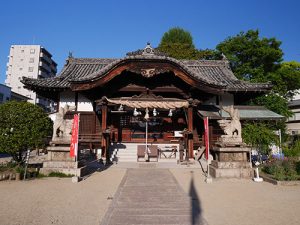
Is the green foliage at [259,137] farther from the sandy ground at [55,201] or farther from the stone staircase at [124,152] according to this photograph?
the sandy ground at [55,201]

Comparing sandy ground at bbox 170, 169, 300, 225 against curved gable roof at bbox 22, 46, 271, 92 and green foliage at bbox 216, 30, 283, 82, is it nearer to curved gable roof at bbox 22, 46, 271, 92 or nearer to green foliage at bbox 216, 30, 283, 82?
curved gable roof at bbox 22, 46, 271, 92

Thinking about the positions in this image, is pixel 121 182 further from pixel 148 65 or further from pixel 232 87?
pixel 232 87

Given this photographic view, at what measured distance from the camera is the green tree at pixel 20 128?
9383mm

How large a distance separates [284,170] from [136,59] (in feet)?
33.7

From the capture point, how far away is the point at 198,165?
13.3 m

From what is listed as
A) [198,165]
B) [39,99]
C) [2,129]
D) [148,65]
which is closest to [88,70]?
[148,65]

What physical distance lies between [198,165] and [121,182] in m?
6.07

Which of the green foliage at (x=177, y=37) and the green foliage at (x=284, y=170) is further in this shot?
the green foliage at (x=177, y=37)

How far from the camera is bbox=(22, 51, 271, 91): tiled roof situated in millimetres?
14375

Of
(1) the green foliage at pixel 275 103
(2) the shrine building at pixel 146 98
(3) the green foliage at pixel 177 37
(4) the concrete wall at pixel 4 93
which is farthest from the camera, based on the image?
(3) the green foliage at pixel 177 37

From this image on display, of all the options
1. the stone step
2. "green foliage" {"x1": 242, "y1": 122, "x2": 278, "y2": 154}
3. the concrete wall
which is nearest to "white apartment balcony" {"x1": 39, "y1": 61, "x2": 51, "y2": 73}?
the concrete wall

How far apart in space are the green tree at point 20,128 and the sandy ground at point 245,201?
668 cm

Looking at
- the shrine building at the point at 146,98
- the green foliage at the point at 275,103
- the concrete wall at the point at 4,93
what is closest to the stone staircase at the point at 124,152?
the shrine building at the point at 146,98

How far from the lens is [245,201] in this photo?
6.43 meters
